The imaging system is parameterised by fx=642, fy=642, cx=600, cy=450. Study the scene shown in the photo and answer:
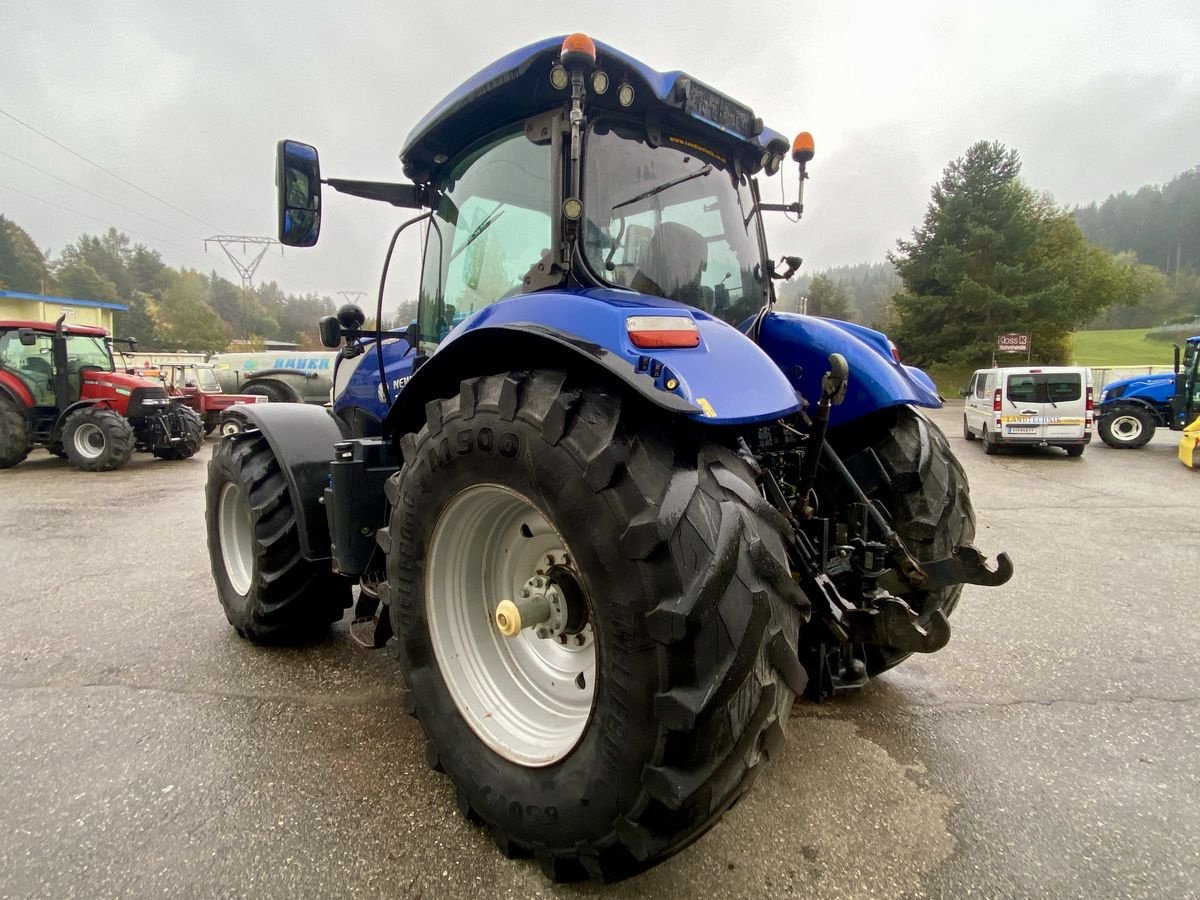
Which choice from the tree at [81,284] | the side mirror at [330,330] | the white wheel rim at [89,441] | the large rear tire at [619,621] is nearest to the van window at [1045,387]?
the side mirror at [330,330]

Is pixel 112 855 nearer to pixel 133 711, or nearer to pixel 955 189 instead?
pixel 133 711

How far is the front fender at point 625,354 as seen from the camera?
1577 mm

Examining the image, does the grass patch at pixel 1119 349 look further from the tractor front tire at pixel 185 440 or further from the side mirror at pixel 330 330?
the side mirror at pixel 330 330

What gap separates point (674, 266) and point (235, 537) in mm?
2858

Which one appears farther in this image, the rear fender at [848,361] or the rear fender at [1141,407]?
the rear fender at [1141,407]

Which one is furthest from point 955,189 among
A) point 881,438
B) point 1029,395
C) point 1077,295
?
point 881,438

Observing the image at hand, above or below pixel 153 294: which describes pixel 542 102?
below

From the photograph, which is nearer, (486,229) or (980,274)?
(486,229)

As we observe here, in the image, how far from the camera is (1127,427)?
13.4m

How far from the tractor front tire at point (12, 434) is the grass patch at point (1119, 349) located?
48.7 m

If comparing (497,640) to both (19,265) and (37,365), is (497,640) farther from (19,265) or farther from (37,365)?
(19,265)

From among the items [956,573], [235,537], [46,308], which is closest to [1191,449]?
[956,573]

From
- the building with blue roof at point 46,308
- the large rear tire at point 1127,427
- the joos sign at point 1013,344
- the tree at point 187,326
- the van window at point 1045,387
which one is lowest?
the large rear tire at point 1127,427

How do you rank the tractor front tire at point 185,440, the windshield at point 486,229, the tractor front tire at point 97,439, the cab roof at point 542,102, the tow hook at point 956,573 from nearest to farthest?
the tow hook at point 956,573
the cab roof at point 542,102
the windshield at point 486,229
the tractor front tire at point 97,439
the tractor front tire at point 185,440
